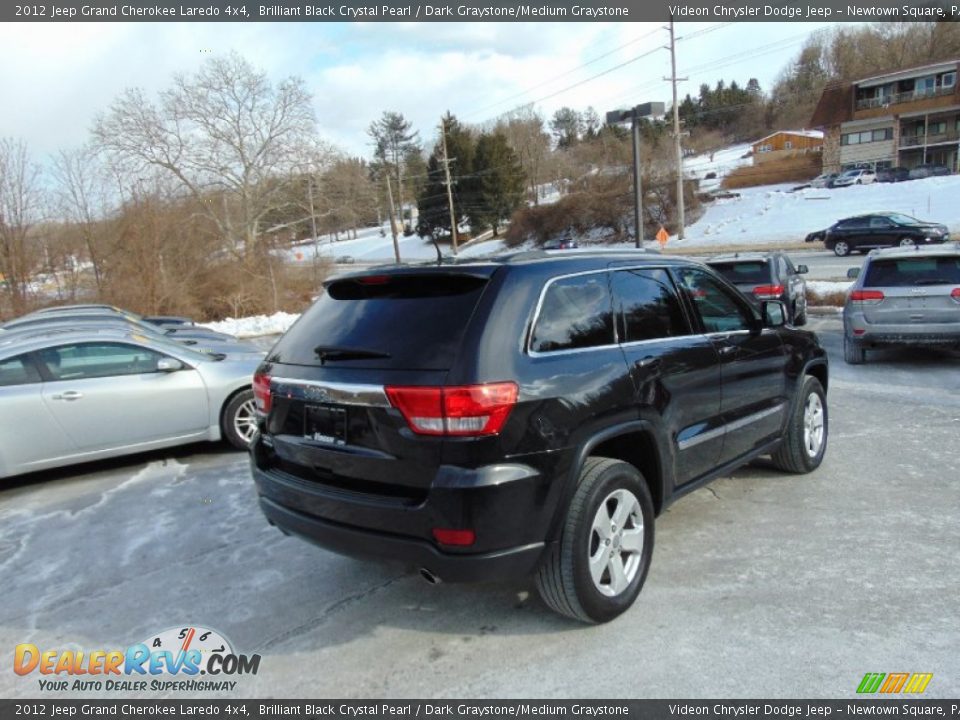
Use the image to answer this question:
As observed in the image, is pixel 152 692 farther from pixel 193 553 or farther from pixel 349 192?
pixel 349 192

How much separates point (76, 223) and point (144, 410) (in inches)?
672

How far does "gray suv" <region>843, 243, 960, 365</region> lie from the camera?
8.45 metres

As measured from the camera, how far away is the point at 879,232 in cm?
2892

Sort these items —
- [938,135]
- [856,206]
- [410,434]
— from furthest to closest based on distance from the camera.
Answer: [938,135] < [856,206] < [410,434]

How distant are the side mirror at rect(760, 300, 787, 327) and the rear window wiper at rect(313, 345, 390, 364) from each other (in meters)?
3.06

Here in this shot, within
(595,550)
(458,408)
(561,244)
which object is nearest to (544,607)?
(595,550)

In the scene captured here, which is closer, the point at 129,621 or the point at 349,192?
the point at 129,621

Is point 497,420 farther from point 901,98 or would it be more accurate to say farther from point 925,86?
point 925,86

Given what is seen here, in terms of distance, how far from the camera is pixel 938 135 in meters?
58.9

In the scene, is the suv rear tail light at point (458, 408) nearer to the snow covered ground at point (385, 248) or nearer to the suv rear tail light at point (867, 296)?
the suv rear tail light at point (867, 296)

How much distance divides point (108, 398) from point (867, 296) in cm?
925

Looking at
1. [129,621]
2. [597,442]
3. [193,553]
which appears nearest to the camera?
[597,442]

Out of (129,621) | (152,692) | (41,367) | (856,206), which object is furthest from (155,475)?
(856,206)

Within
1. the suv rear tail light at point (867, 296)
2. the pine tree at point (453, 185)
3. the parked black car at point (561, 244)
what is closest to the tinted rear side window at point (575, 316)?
the suv rear tail light at point (867, 296)
